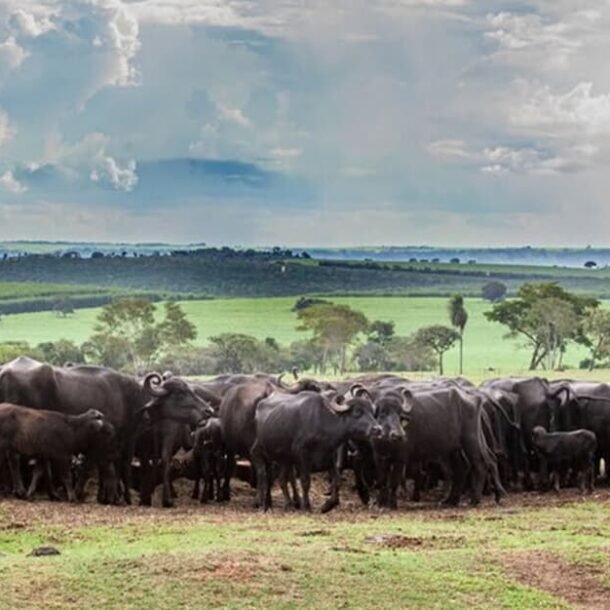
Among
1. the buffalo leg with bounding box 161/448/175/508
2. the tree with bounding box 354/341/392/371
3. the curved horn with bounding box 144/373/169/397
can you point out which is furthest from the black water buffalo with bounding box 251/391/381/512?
the tree with bounding box 354/341/392/371

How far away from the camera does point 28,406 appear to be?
22219 mm

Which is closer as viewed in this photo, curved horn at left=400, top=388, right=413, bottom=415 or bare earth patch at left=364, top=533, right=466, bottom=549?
bare earth patch at left=364, top=533, right=466, bottom=549

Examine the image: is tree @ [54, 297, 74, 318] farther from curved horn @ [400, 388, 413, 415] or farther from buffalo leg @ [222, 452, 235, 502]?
curved horn @ [400, 388, 413, 415]

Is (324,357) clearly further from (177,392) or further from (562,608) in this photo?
(562,608)

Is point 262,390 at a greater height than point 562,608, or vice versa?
point 262,390

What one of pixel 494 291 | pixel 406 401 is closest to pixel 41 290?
pixel 494 291

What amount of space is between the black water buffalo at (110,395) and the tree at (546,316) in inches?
2441

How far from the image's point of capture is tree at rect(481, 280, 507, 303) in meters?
140

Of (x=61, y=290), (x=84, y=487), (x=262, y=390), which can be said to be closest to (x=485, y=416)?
(x=262, y=390)

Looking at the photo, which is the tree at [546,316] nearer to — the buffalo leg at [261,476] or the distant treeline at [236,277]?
the distant treeline at [236,277]

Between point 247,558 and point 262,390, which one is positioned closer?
point 247,558

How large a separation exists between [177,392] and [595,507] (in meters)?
6.77

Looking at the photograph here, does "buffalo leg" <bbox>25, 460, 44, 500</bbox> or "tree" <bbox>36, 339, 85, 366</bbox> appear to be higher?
"buffalo leg" <bbox>25, 460, 44, 500</bbox>

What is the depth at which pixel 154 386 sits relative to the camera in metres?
23.1
